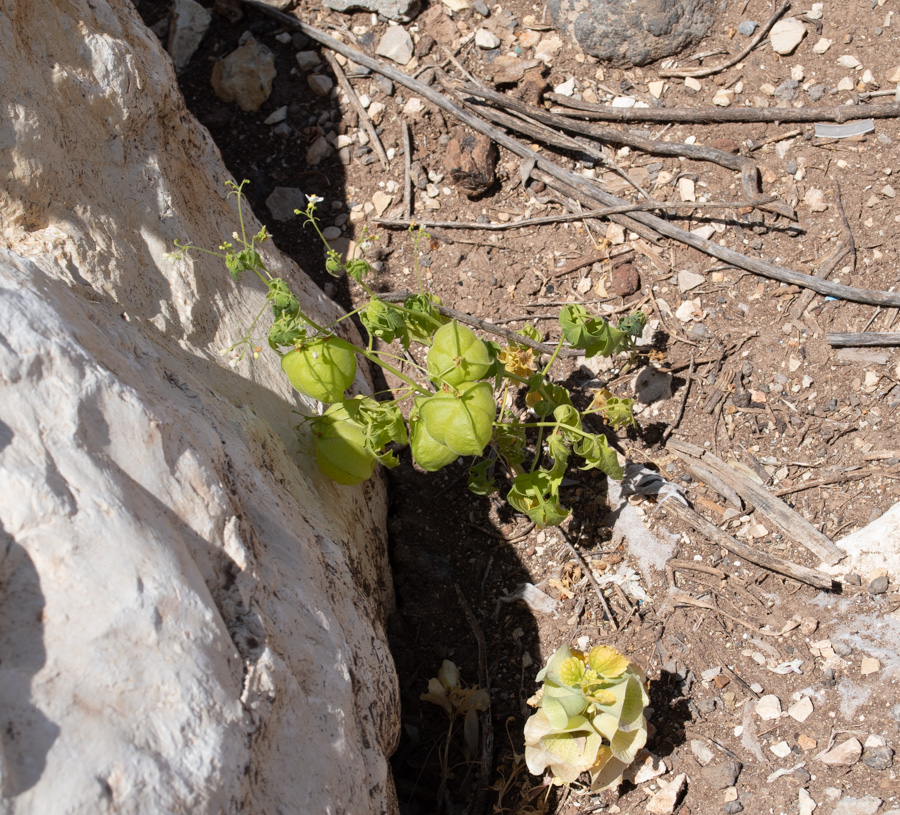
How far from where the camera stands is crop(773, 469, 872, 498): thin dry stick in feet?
9.11

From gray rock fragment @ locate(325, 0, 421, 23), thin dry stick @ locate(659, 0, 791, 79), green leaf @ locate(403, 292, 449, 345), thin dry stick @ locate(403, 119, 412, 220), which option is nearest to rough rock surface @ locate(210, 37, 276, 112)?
gray rock fragment @ locate(325, 0, 421, 23)

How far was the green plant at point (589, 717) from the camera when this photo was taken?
88.0 inches

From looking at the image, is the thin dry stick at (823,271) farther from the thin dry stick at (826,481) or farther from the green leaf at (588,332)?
the green leaf at (588,332)

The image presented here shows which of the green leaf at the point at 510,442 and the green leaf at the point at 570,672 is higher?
the green leaf at the point at 510,442

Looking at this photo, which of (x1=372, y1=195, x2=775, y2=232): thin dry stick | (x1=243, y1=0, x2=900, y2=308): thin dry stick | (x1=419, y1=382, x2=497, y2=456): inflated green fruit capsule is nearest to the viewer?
(x1=419, y1=382, x2=497, y2=456): inflated green fruit capsule

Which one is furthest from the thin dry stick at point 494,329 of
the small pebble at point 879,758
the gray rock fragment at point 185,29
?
the gray rock fragment at point 185,29

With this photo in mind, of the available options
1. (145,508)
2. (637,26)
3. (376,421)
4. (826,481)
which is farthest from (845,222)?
(145,508)

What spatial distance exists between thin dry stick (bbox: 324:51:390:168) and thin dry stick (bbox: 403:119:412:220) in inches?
4.5

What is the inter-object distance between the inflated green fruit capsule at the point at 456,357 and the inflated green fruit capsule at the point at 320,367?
28 centimetres

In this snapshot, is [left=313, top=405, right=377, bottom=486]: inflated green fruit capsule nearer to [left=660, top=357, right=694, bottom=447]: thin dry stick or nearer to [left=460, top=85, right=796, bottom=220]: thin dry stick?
[left=660, top=357, right=694, bottom=447]: thin dry stick

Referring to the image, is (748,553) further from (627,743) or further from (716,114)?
(716,114)

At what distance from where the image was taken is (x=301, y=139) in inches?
154

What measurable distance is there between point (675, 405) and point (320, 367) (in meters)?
1.54

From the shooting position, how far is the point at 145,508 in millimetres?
1501
